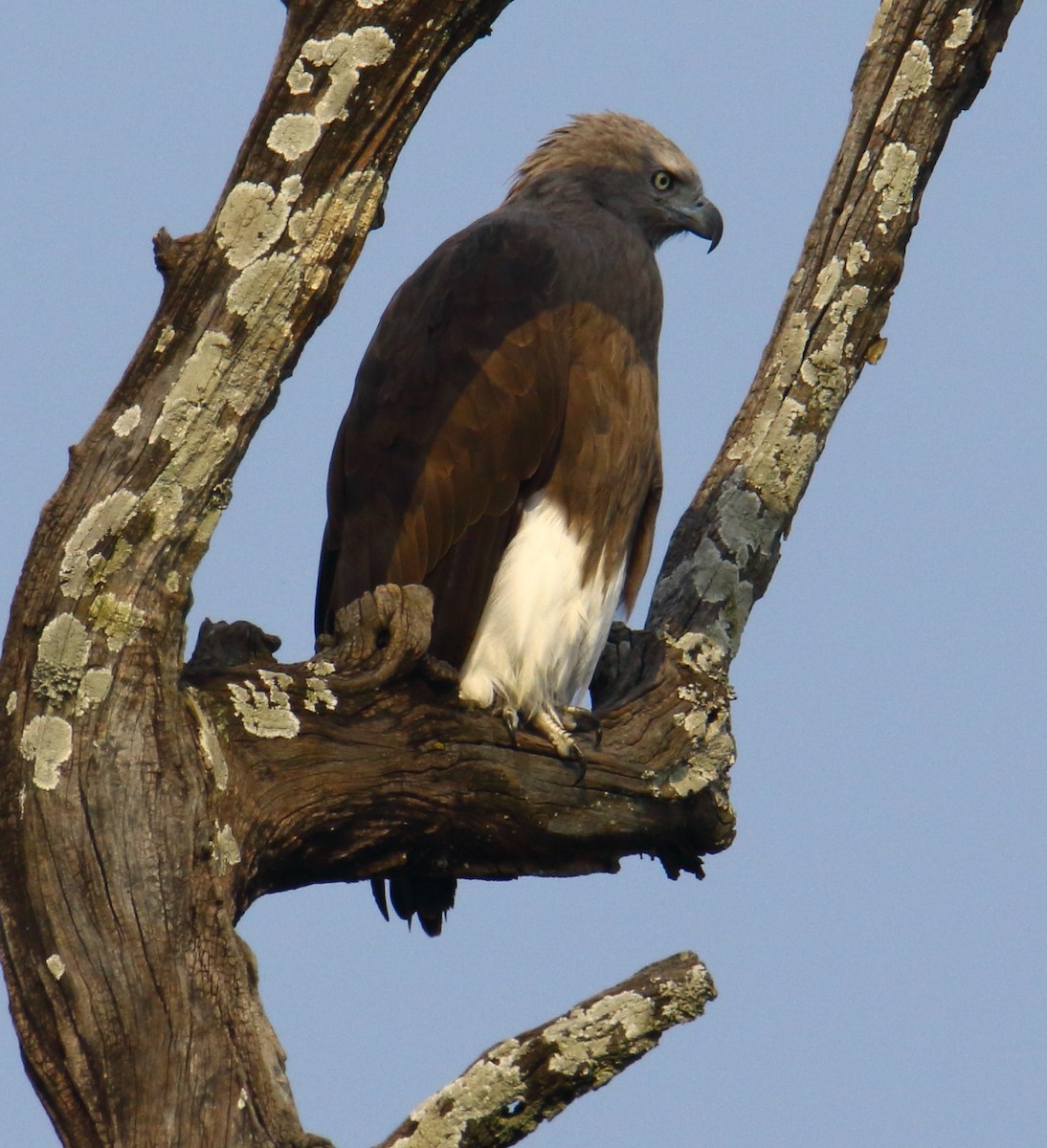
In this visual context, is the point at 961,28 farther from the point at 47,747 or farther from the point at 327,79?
the point at 47,747

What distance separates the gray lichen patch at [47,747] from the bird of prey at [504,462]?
61.7 inches

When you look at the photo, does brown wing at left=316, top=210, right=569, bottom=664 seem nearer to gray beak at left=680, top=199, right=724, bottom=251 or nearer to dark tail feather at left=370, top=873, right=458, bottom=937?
dark tail feather at left=370, top=873, right=458, bottom=937

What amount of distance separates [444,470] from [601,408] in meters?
0.53

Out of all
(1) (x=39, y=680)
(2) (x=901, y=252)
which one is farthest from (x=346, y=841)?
(2) (x=901, y=252)

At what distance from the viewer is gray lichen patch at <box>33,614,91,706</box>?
10.9 ft

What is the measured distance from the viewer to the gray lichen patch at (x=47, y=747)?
3316 millimetres

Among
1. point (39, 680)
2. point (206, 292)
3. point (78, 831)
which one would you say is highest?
point (206, 292)

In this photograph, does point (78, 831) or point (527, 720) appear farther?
point (527, 720)

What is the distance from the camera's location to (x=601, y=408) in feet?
16.4

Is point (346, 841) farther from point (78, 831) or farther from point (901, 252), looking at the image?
point (901, 252)

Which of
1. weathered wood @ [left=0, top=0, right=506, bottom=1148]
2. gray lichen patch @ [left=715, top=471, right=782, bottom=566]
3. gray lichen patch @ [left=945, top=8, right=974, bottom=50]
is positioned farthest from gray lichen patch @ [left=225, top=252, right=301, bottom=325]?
gray lichen patch @ [left=945, top=8, right=974, bottom=50]

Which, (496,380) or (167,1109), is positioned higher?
(496,380)

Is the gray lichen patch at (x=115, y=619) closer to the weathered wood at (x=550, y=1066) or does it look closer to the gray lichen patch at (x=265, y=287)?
the gray lichen patch at (x=265, y=287)

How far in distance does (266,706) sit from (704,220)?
3081mm
